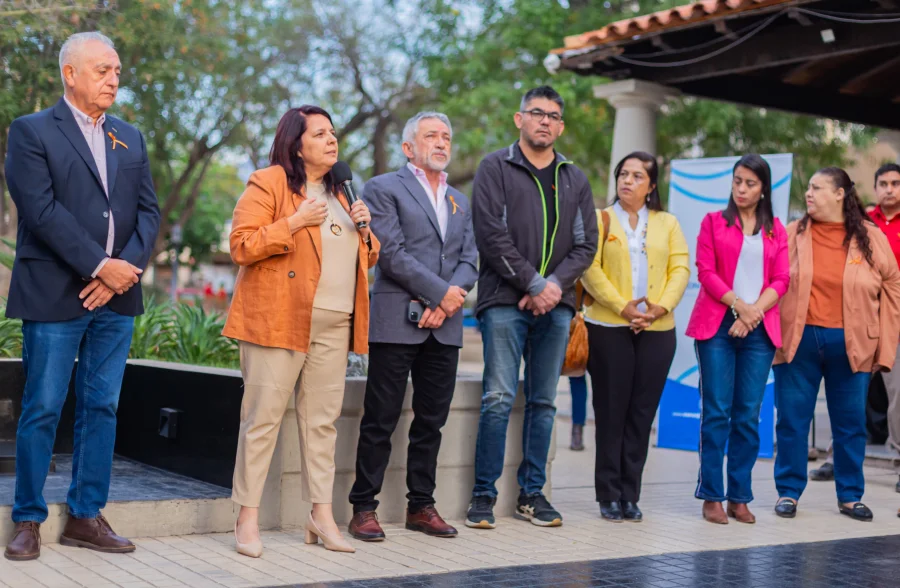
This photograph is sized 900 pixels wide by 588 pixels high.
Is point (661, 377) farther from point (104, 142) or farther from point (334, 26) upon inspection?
point (334, 26)

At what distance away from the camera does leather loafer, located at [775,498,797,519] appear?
22.9 ft

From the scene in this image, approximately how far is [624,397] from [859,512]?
1.71 meters

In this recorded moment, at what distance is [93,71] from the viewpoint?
16.3ft

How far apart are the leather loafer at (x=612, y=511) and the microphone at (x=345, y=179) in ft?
7.68

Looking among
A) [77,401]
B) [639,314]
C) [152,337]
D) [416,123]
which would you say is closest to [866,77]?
[639,314]

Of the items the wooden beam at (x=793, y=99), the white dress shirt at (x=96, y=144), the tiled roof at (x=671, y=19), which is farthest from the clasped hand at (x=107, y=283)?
the wooden beam at (x=793, y=99)

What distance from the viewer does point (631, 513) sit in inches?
261

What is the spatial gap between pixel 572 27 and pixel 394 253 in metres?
15.5

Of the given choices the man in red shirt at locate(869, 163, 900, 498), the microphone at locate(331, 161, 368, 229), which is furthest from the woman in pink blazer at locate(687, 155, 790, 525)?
the microphone at locate(331, 161, 368, 229)

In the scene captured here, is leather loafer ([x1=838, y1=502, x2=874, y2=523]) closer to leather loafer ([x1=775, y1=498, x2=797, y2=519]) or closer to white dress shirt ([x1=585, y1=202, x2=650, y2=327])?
leather loafer ([x1=775, y1=498, x2=797, y2=519])

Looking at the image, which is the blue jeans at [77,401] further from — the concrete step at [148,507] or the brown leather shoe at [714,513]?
the brown leather shoe at [714,513]

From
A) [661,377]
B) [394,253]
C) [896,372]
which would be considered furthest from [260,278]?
[896,372]

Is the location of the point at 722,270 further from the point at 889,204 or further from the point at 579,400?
the point at 579,400

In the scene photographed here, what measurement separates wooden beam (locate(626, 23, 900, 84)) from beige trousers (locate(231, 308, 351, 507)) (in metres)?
6.10
